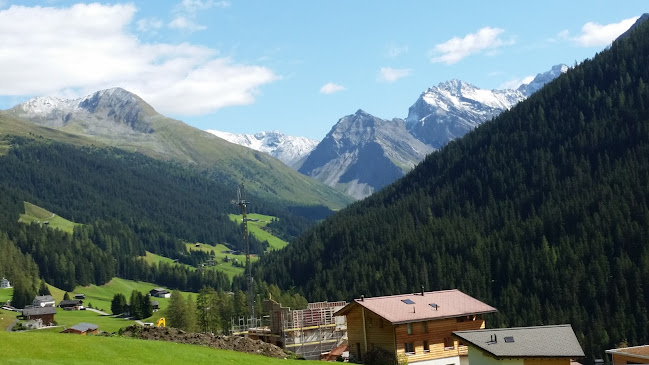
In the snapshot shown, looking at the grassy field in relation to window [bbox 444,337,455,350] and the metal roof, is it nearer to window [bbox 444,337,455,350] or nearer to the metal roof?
the metal roof

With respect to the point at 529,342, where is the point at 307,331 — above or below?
above

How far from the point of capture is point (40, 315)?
194 metres

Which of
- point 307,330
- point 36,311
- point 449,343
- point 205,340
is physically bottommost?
point 449,343

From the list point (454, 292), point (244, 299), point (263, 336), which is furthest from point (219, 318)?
point (454, 292)

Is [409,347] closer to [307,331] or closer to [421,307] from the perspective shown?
[421,307]

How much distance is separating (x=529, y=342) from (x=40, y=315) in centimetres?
16983

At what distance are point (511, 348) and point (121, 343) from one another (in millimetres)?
33278

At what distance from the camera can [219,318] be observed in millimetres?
176875

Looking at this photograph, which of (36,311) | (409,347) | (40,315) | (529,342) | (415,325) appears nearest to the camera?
(529,342)

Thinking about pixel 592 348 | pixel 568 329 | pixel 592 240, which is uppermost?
pixel 592 240

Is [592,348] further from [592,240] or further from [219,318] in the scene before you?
[219,318]

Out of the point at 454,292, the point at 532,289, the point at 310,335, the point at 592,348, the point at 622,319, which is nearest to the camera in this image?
the point at 454,292

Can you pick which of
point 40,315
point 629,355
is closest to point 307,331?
point 629,355

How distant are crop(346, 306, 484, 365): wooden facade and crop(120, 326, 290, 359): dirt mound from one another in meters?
14.1
